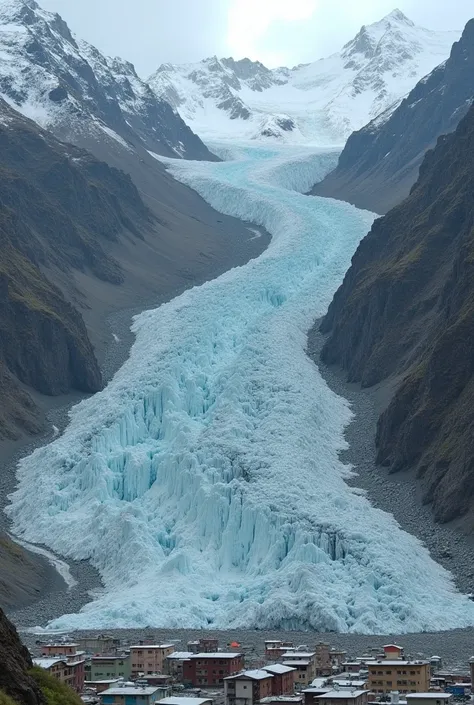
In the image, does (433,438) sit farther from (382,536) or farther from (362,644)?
(362,644)

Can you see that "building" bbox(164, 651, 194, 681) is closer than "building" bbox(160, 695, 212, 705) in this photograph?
No

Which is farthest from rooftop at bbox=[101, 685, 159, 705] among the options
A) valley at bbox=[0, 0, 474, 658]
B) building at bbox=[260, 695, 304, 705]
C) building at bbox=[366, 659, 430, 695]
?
valley at bbox=[0, 0, 474, 658]

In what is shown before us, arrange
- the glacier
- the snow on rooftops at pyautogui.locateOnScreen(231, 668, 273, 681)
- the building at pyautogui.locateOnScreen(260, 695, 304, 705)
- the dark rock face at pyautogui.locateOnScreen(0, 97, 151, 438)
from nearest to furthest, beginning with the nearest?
the building at pyautogui.locateOnScreen(260, 695, 304, 705), the snow on rooftops at pyautogui.locateOnScreen(231, 668, 273, 681), the glacier, the dark rock face at pyautogui.locateOnScreen(0, 97, 151, 438)

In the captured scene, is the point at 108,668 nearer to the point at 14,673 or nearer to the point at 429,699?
the point at 429,699

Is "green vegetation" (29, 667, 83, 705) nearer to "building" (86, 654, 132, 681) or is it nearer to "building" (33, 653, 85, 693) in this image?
"building" (33, 653, 85, 693)

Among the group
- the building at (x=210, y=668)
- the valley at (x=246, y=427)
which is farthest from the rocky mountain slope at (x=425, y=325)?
the building at (x=210, y=668)

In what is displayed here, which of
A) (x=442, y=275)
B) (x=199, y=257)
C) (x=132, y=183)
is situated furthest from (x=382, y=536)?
(x=132, y=183)

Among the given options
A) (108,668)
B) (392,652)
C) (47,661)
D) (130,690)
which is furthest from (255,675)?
(392,652)
